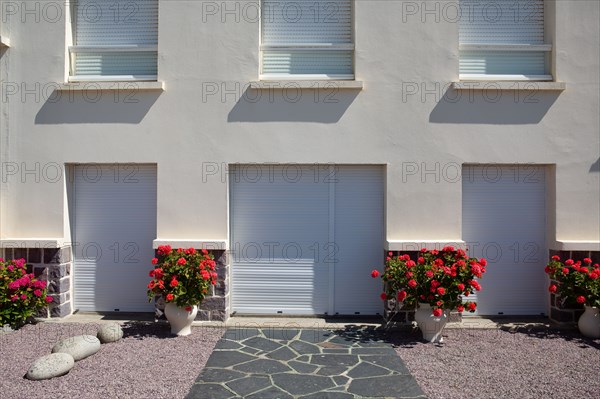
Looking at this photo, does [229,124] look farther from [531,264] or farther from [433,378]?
[531,264]

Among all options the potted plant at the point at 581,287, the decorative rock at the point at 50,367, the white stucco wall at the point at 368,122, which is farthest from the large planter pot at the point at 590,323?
the decorative rock at the point at 50,367

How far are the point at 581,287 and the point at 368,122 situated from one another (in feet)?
13.1

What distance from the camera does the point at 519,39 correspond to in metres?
8.78

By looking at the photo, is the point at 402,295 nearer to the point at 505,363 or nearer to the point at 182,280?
the point at 505,363

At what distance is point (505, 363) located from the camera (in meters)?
6.68

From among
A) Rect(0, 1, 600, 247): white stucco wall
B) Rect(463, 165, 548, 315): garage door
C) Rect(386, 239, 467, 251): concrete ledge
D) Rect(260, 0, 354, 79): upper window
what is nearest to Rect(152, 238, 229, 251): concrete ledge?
Rect(0, 1, 600, 247): white stucco wall

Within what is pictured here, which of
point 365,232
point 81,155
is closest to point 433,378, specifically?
point 365,232

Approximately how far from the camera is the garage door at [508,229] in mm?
8703

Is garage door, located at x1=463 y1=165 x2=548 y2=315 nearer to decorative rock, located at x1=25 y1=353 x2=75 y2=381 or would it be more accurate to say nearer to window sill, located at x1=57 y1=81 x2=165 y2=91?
window sill, located at x1=57 y1=81 x2=165 y2=91

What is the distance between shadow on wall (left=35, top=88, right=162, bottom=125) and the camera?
336 inches

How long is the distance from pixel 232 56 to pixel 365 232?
11.7 feet

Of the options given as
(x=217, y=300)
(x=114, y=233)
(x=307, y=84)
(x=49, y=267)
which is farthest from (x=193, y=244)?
(x=307, y=84)

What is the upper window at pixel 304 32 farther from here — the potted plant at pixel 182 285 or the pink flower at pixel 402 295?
the pink flower at pixel 402 295

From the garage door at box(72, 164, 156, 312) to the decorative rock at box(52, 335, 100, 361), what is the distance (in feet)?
6.45
